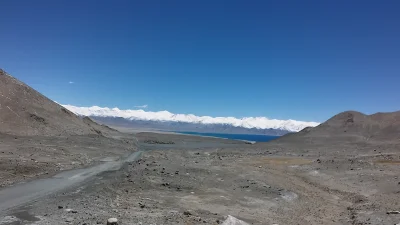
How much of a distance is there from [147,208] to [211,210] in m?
3.79

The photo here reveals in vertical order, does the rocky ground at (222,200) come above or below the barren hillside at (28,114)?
below

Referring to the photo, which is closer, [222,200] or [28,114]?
[222,200]

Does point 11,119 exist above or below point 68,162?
above

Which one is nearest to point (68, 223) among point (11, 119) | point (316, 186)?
point (316, 186)

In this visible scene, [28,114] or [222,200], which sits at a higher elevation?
[28,114]

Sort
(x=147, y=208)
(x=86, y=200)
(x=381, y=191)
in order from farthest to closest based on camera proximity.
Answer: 1. (x=381, y=191)
2. (x=86, y=200)
3. (x=147, y=208)

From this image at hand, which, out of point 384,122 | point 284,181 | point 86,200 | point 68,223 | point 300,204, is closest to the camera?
point 68,223

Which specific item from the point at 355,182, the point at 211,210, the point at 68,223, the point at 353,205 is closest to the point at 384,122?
the point at 355,182

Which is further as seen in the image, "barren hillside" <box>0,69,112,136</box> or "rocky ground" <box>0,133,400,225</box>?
"barren hillside" <box>0,69,112,136</box>

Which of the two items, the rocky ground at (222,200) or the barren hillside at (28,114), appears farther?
the barren hillside at (28,114)

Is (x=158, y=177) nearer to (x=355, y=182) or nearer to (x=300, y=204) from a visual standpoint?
(x=300, y=204)

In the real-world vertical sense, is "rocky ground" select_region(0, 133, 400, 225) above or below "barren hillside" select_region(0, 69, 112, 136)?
below

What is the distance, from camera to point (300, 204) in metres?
26.2

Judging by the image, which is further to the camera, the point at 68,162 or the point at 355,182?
the point at 68,162
